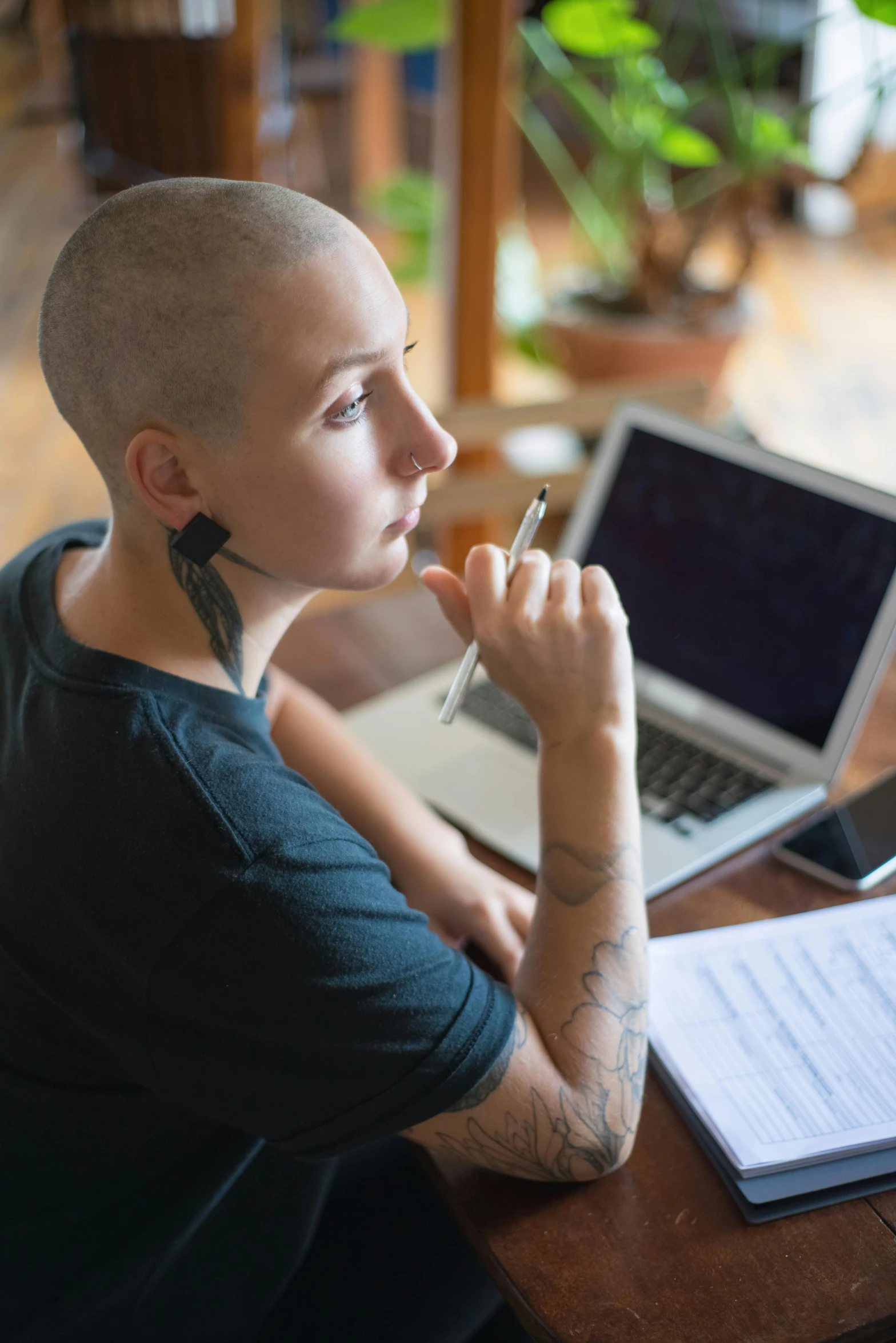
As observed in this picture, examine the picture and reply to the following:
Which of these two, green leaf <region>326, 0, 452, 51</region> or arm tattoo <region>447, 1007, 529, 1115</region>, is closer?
arm tattoo <region>447, 1007, 529, 1115</region>

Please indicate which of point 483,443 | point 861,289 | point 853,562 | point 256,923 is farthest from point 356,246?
point 861,289

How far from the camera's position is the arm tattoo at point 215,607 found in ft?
2.68

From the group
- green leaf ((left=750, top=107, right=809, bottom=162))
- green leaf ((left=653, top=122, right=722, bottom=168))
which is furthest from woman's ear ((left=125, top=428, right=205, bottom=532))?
green leaf ((left=750, top=107, right=809, bottom=162))

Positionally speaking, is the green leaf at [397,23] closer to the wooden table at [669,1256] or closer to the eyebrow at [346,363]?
the eyebrow at [346,363]

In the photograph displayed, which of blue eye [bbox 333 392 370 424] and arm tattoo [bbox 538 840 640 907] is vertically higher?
blue eye [bbox 333 392 370 424]

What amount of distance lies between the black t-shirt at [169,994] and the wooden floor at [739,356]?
7.66ft

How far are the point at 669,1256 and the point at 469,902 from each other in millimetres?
323

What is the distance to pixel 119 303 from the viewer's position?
721 mm

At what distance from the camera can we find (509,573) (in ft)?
3.08

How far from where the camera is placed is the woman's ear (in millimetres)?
743

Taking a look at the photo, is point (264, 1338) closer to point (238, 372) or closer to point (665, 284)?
point (238, 372)

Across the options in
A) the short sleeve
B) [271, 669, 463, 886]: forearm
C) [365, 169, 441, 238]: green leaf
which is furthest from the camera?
[365, 169, 441, 238]: green leaf

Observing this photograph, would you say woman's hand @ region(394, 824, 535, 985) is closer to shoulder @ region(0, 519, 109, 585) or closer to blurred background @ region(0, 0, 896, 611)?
shoulder @ region(0, 519, 109, 585)

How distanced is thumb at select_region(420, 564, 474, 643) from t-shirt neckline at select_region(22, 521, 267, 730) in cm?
16
